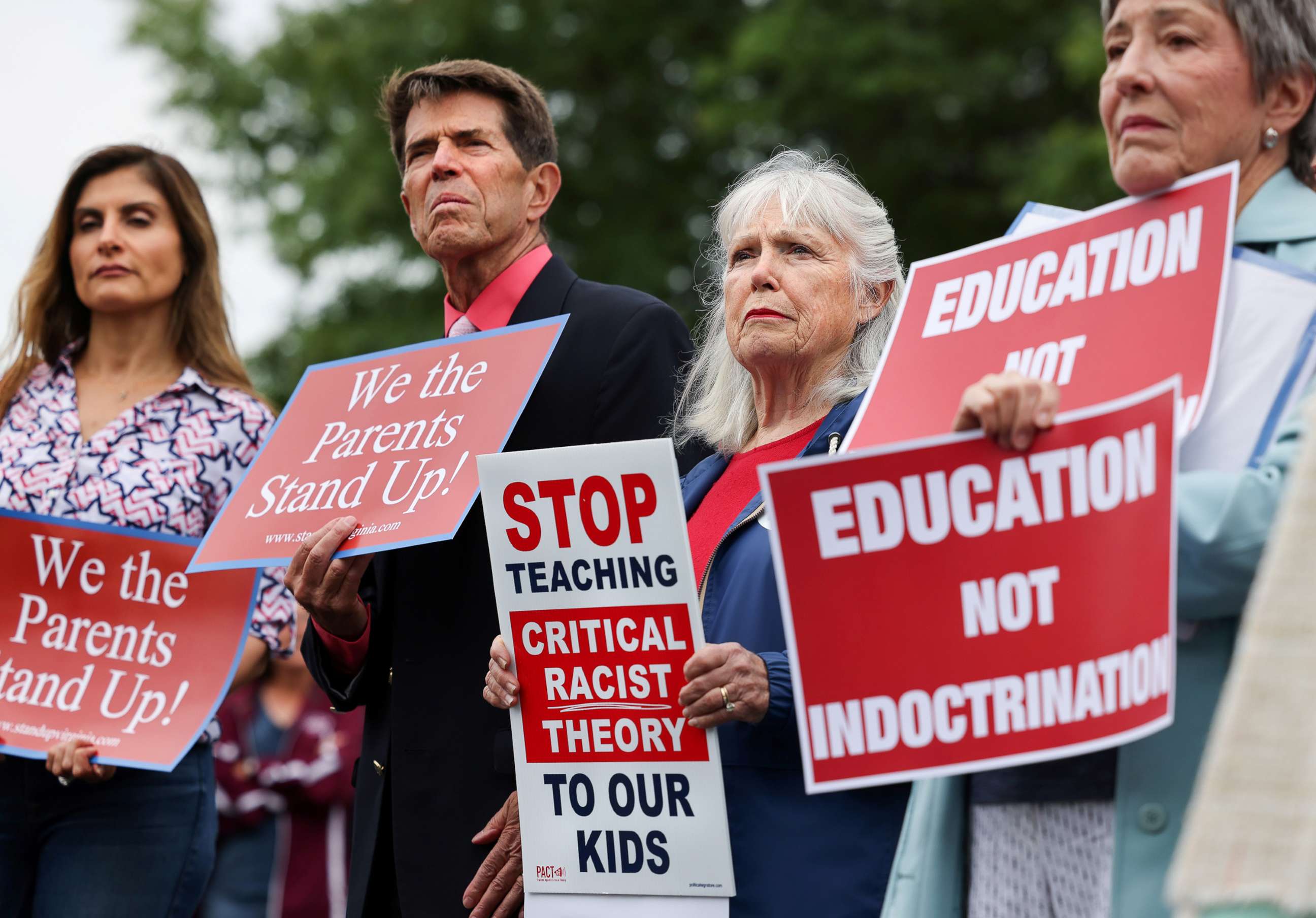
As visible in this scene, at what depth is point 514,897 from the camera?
9.87ft

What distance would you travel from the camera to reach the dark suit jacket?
10.9ft

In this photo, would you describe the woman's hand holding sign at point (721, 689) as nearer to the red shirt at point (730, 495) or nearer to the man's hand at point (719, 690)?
the man's hand at point (719, 690)

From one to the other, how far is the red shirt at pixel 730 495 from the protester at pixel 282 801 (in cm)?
420

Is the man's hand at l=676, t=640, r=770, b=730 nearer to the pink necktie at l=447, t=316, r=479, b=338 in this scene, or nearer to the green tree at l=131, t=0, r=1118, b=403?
the pink necktie at l=447, t=316, r=479, b=338

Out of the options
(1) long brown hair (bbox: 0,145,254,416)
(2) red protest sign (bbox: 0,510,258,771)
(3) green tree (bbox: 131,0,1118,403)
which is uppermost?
(3) green tree (bbox: 131,0,1118,403)

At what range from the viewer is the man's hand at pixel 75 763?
368 centimetres

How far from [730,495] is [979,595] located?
3.71 feet

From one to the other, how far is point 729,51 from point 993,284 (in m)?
10.6

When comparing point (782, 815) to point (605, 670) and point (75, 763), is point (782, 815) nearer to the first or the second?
point (605, 670)

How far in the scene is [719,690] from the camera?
2609mm

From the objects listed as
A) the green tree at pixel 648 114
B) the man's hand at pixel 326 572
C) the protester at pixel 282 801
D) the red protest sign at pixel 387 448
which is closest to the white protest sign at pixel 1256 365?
the red protest sign at pixel 387 448

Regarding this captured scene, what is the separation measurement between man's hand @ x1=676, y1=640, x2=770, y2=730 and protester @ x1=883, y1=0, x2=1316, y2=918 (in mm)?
360

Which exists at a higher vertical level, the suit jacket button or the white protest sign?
the white protest sign

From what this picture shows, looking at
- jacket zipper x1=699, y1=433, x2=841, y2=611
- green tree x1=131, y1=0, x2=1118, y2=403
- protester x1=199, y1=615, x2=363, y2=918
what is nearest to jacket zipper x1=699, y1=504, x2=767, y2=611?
jacket zipper x1=699, y1=433, x2=841, y2=611
